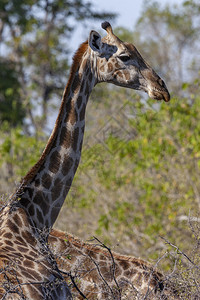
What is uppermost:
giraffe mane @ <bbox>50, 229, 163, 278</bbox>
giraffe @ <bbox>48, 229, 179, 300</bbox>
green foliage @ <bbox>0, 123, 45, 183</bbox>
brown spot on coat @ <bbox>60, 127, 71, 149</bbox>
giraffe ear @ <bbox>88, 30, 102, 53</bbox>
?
giraffe ear @ <bbox>88, 30, 102, 53</bbox>

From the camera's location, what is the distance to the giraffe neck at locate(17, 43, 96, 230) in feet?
19.2

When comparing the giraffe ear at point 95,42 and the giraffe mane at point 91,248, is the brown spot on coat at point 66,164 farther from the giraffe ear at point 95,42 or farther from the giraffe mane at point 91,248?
the giraffe ear at point 95,42

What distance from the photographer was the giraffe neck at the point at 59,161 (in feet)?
19.2

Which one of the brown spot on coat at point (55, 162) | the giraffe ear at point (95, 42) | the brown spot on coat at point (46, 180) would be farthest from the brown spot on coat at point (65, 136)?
the giraffe ear at point (95, 42)

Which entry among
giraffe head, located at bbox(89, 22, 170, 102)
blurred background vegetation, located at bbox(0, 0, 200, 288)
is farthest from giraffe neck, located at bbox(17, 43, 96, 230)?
blurred background vegetation, located at bbox(0, 0, 200, 288)

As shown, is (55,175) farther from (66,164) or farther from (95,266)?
(95,266)

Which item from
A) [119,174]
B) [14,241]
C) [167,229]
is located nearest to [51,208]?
[14,241]

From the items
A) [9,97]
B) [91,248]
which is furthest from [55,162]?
[9,97]

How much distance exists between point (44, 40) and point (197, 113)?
17029 mm

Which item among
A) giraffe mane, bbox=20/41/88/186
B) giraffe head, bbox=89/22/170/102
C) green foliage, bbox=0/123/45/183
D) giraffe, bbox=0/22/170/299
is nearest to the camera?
giraffe, bbox=0/22/170/299

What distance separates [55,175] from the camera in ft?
19.5

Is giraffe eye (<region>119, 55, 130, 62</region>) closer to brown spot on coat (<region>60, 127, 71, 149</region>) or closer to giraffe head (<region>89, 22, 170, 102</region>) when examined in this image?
giraffe head (<region>89, 22, 170, 102</region>)

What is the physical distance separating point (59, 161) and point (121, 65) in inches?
50.8

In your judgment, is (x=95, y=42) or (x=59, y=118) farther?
(x=95, y=42)
